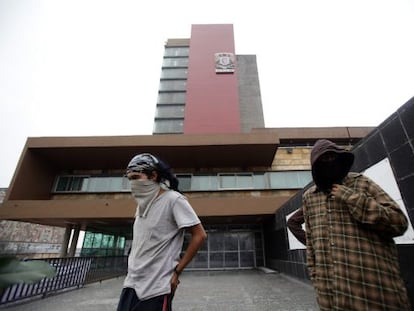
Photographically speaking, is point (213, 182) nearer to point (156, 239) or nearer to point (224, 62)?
point (156, 239)

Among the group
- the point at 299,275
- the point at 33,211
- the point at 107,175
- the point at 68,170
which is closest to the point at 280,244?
the point at 299,275

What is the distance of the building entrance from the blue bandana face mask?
436 inches

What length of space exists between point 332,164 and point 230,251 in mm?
11800

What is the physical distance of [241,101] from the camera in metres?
27.2

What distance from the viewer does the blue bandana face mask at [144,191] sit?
1492 millimetres

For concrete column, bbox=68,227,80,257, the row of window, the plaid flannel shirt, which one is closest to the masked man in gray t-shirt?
the plaid flannel shirt

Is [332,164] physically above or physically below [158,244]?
above

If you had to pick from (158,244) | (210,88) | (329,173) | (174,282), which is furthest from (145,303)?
(210,88)

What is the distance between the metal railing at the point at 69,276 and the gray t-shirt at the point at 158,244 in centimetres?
342

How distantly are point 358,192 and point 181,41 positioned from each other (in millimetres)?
39742

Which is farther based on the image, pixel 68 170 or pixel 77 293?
pixel 68 170

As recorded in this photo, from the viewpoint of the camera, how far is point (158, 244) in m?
1.33

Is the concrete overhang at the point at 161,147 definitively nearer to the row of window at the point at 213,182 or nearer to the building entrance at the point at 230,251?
the row of window at the point at 213,182

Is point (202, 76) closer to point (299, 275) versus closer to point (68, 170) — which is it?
point (68, 170)
